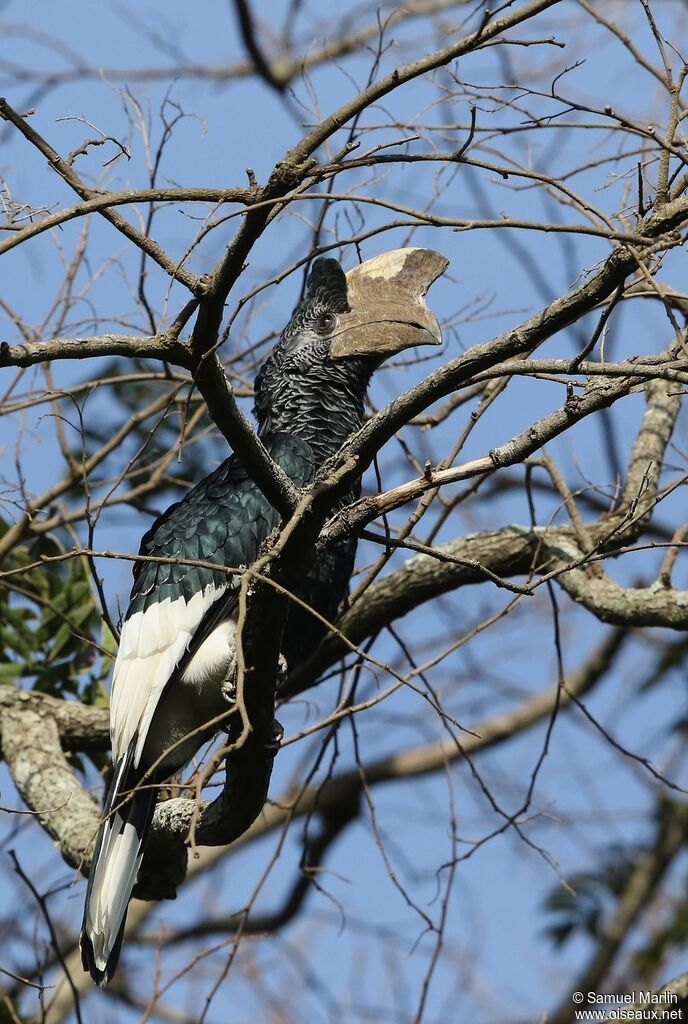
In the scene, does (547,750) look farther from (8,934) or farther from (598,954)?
(598,954)

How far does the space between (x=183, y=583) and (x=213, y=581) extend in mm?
88

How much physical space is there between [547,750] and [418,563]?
68 centimetres

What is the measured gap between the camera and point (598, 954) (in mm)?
5770

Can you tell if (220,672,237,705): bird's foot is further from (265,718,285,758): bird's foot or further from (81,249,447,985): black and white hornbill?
(265,718,285,758): bird's foot

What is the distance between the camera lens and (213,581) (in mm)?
3215

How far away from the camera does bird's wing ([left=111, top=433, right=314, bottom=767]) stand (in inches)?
123

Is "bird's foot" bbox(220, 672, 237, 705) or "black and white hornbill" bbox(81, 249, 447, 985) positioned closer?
"bird's foot" bbox(220, 672, 237, 705)

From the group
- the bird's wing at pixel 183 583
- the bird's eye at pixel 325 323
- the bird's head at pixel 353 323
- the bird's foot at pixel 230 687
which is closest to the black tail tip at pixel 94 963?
the bird's wing at pixel 183 583

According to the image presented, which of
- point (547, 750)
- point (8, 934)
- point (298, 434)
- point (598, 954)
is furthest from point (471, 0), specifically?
point (598, 954)

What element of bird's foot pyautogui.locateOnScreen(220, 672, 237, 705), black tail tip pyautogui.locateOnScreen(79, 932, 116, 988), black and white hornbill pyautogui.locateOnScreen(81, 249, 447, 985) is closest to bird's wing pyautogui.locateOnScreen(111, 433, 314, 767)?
black and white hornbill pyautogui.locateOnScreen(81, 249, 447, 985)

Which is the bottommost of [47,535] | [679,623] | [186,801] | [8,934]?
[679,623]

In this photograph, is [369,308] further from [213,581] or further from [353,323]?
[213,581]

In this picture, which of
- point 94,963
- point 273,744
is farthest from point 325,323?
point 94,963

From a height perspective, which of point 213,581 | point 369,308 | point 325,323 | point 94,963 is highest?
point 325,323
